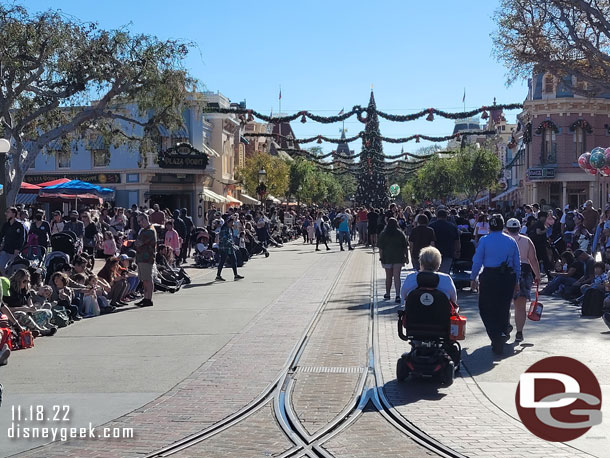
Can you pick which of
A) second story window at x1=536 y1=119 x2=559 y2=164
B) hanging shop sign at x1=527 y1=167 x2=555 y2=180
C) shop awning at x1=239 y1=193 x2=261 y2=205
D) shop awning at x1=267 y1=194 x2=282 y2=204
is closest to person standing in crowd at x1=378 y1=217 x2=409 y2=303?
hanging shop sign at x1=527 y1=167 x2=555 y2=180

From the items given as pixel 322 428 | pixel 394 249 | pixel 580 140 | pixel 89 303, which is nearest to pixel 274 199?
pixel 580 140

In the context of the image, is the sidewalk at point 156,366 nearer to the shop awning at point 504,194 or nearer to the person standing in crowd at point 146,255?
the person standing in crowd at point 146,255

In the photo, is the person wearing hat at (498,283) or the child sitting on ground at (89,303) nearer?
the person wearing hat at (498,283)

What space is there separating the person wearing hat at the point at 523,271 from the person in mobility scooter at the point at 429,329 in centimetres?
244

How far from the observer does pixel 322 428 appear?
694cm

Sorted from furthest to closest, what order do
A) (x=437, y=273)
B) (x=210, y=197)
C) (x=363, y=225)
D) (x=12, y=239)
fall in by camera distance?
(x=210, y=197), (x=363, y=225), (x=12, y=239), (x=437, y=273)

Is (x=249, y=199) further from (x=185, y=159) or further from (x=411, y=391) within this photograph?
(x=411, y=391)

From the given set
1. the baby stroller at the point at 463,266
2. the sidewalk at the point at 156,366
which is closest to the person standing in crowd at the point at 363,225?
the baby stroller at the point at 463,266

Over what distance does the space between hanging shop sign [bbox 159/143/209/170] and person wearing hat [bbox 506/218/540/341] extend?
128 feet

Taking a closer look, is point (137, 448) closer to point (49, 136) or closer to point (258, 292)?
point (258, 292)

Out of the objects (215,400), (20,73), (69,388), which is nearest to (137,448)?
(215,400)

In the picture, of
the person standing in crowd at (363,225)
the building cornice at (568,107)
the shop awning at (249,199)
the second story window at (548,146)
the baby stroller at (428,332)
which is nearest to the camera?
the baby stroller at (428,332)

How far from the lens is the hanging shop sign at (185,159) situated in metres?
48.9

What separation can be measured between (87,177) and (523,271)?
41706mm
